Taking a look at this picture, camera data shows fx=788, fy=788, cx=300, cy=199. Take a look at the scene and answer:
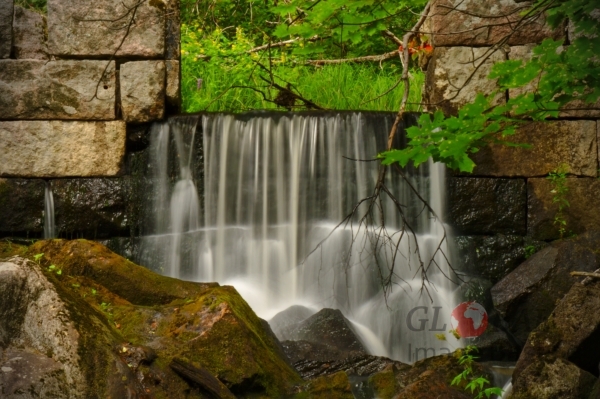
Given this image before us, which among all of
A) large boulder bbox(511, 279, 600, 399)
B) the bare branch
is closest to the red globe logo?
large boulder bbox(511, 279, 600, 399)

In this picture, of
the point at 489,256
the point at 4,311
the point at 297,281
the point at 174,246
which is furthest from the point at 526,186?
the point at 4,311

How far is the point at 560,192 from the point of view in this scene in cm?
655

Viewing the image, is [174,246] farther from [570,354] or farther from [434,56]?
[570,354]

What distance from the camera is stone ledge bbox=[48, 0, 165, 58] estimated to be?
6.57 meters

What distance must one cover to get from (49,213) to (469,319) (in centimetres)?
357

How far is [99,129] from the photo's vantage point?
6641 millimetres

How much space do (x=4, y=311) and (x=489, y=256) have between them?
13.7 feet

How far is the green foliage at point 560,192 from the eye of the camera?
21.5 feet

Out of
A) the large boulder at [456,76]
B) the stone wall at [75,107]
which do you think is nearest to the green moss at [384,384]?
the large boulder at [456,76]

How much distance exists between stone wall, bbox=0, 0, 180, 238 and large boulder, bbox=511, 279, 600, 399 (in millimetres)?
3633

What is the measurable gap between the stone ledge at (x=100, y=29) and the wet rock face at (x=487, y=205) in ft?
9.17

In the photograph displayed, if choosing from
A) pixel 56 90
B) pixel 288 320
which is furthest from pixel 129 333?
pixel 56 90

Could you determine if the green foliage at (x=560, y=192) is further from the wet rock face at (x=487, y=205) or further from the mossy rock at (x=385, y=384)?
the mossy rock at (x=385, y=384)

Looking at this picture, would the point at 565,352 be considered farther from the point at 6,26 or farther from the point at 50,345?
the point at 6,26
